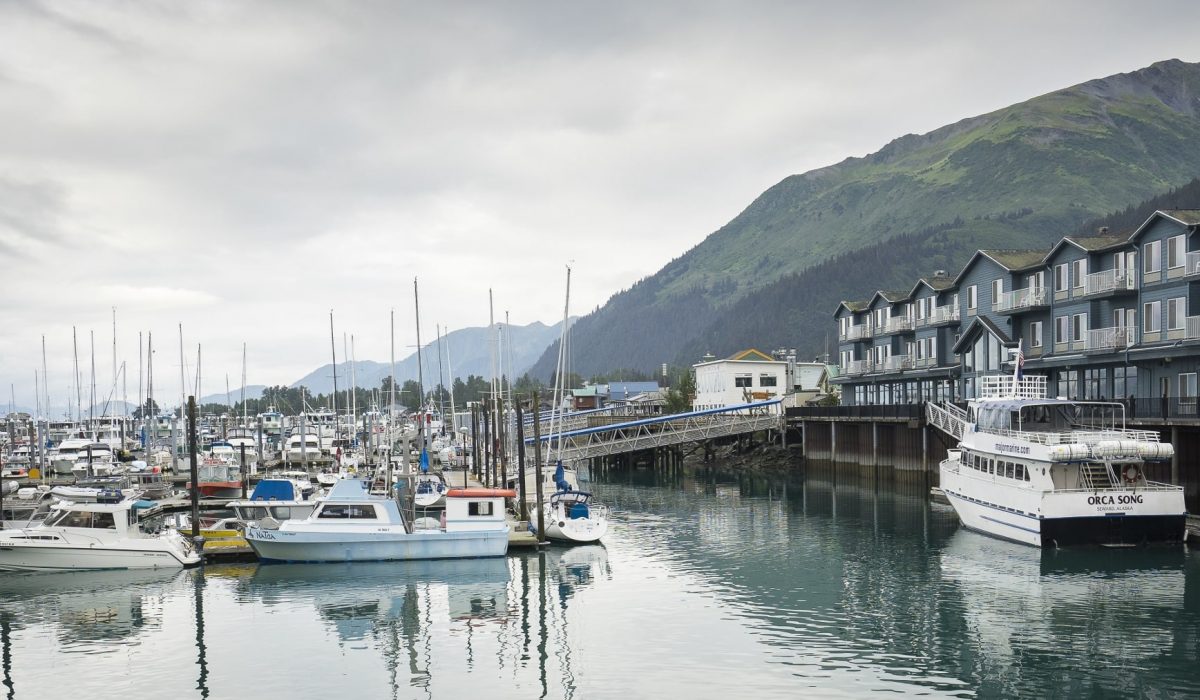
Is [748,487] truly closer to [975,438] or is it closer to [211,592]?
[975,438]

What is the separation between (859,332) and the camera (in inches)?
3844

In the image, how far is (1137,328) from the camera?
56156 millimetres

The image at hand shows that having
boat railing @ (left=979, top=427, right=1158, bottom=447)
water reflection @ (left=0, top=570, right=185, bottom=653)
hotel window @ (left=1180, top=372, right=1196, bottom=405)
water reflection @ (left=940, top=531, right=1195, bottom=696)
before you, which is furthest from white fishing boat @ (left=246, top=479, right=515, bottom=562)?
hotel window @ (left=1180, top=372, right=1196, bottom=405)

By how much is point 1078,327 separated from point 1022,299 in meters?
6.52

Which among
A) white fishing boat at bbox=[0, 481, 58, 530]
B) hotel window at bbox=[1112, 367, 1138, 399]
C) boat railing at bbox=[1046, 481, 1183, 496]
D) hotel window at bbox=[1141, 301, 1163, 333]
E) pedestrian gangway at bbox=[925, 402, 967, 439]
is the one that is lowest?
white fishing boat at bbox=[0, 481, 58, 530]

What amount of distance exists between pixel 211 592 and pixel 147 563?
5560mm

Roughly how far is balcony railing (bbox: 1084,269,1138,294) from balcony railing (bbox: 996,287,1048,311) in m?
5.69

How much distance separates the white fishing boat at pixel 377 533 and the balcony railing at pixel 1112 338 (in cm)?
3650

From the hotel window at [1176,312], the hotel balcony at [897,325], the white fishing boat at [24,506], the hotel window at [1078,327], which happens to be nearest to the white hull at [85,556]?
the white fishing boat at [24,506]

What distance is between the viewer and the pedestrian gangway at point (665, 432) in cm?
8469

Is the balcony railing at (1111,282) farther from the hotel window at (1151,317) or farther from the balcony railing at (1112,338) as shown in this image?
the balcony railing at (1112,338)

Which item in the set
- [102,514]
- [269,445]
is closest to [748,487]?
[102,514]

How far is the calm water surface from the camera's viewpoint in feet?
82.7

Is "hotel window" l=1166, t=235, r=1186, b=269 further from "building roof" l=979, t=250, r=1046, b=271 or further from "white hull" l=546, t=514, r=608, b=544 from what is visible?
"white hull" l=546, t=514, r=608, b=544
